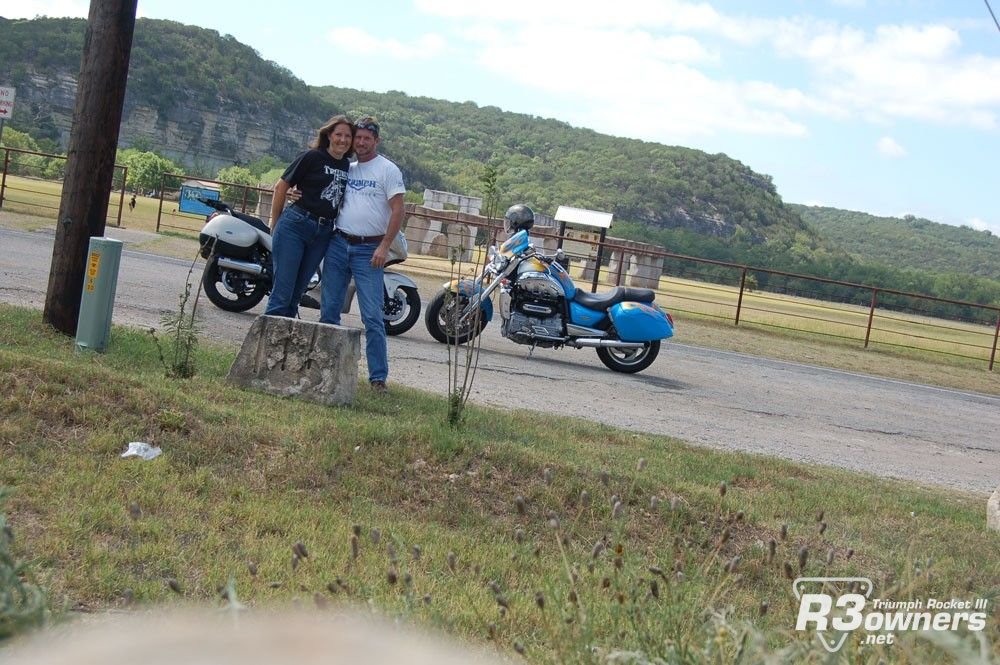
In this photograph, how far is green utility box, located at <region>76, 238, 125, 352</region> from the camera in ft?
24.2

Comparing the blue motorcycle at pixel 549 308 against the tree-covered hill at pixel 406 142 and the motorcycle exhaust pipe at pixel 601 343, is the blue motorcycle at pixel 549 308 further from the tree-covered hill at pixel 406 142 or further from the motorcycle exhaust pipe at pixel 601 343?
the tree-covered hill at pixel 406 142

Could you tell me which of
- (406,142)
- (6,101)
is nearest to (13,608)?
(6,101)

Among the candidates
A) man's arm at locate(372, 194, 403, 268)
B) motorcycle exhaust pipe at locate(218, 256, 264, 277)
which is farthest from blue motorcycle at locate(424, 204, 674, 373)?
man's arm at locate(372, 194, 403, 268)

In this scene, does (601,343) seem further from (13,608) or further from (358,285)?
(13,608)

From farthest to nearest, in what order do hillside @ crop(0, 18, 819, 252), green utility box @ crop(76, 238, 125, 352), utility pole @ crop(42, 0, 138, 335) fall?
hillside @ crop(0, 18, 819, 252), utility pole @ crop(42, 0, 138, 335), green utility box @ crop(76, 238, 125, 352)

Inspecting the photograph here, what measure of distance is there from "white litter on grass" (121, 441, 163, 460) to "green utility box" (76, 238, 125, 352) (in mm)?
2363

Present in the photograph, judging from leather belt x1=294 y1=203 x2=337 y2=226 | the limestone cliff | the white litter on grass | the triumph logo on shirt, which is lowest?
the white litter on grass

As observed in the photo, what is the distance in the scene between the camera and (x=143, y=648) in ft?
2.64

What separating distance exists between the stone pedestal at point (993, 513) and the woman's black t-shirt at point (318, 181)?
4741 mm

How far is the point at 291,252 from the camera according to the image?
820 centimetres

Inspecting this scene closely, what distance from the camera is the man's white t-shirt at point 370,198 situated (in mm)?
8023

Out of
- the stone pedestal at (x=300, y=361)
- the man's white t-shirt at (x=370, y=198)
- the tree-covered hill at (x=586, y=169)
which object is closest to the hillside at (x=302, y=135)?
the tree-covered hill at (x=586, y=169)

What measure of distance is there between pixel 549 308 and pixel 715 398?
194 cm

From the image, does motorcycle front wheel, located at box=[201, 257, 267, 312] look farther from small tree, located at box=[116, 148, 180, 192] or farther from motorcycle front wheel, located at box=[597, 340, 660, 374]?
small tree, located at box=[116, 148, 180, 192]
